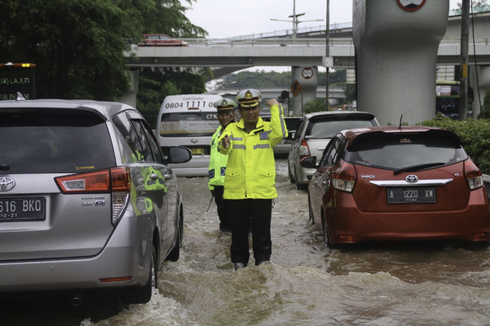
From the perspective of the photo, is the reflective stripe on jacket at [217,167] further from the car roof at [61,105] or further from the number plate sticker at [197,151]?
the number plate sticker at [197,151]

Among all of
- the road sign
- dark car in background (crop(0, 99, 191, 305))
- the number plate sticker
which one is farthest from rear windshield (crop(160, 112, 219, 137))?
the road sign

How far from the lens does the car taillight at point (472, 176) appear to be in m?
7.23

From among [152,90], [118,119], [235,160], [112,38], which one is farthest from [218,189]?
[152,90]

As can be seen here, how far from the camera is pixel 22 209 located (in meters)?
4.45

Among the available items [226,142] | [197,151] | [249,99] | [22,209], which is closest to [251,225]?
[226,142]

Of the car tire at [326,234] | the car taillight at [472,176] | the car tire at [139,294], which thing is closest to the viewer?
the car tire at [139,294]

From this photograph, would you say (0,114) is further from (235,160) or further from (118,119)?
(235,160)

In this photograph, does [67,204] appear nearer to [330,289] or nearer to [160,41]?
[330,289]

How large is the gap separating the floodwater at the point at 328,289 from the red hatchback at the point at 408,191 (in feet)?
1.09

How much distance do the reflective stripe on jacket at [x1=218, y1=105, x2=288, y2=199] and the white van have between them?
9.43m

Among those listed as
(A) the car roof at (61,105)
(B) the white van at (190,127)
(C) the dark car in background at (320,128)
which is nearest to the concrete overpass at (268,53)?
(B) the white van at (190,127)

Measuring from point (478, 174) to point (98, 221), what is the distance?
4.39m

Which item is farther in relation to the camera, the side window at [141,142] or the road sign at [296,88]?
the road sign at [296,88]

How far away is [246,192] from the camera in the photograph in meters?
6.52
